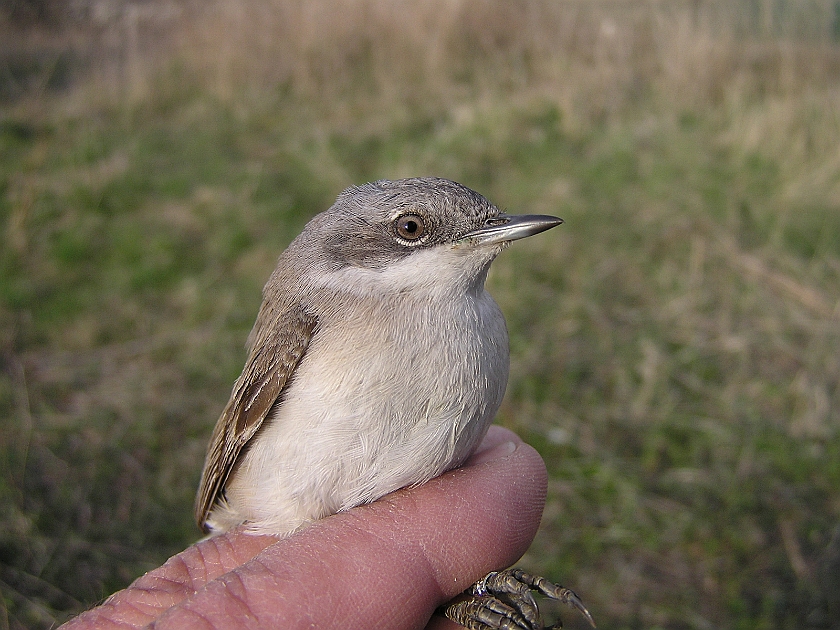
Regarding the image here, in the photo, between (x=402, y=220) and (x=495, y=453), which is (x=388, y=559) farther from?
(x=402, y=220)

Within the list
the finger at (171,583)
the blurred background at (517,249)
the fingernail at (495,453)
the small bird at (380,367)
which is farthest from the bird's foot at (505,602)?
the blurred background at (517,249)

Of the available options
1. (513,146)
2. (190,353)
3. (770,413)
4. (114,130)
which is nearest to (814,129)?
(513,146)

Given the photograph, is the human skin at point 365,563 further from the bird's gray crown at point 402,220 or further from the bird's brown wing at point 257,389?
the bird's gray crown at point 402,220

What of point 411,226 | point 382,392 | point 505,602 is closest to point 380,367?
point 382,392

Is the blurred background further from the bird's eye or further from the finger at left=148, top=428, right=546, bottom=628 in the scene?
the bird's eye

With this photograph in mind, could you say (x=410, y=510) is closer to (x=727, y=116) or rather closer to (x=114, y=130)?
(x=727, y=116)
